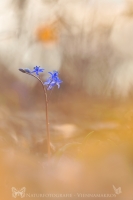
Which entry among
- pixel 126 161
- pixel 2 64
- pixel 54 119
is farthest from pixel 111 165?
pixel 2 64

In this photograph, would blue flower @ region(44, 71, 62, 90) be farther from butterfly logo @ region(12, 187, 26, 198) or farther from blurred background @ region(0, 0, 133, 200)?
butterfly logo @ region(12, 187, 26, 198)

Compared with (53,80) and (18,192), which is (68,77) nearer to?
(53,80)

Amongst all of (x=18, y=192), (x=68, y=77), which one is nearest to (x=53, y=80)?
(x=68, y=77)

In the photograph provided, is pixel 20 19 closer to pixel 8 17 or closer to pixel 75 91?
pixel 8 17

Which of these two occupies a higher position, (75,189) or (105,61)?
(105,61)

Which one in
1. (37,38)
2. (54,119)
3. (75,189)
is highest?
(37,38)

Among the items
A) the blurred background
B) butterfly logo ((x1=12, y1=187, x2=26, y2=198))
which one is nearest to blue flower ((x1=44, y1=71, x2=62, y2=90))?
the blurred background

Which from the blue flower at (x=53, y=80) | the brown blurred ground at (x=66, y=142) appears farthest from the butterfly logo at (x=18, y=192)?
the blue flower at (x=53, y=80)

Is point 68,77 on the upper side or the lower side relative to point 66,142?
upper
